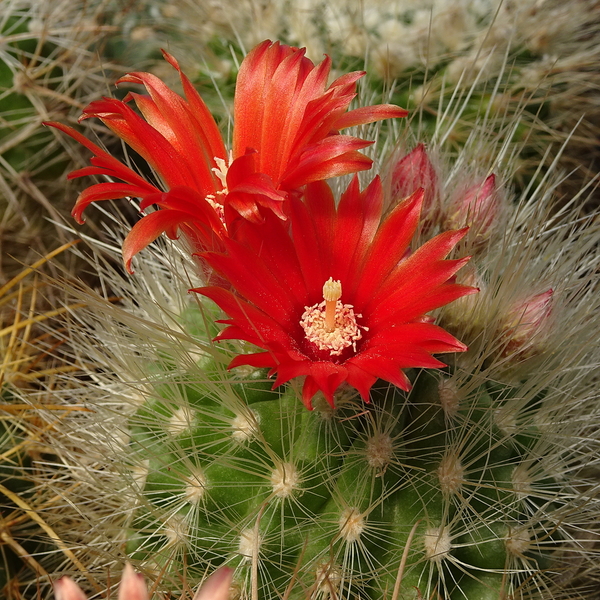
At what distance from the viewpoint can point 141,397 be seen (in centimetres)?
101

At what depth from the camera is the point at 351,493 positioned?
805 millimetres

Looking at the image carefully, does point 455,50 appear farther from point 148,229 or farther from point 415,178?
point 148,229

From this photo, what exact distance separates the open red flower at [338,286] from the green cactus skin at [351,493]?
7cm

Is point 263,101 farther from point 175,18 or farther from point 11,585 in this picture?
point 175,18

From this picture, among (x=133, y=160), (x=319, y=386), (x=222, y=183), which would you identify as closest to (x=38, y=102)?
(x=133, y=160)

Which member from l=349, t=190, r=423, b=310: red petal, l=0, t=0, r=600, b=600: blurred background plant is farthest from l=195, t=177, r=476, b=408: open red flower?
l=0, t=0, r=600, b=600: blurred background plant

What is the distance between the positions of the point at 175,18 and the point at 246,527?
4.23ft

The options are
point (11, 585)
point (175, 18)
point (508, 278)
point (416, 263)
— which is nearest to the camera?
point (416, 263)

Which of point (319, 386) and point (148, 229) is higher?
point (148, 229)

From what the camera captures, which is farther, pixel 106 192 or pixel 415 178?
pixel 415 178

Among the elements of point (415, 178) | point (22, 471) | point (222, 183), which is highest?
point (222, 183)

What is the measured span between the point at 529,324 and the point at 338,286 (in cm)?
29

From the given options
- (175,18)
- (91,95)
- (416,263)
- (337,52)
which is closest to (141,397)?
(416,263)

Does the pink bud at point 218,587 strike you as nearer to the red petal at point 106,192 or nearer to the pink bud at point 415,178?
the red petal at point 106,192
